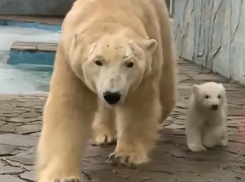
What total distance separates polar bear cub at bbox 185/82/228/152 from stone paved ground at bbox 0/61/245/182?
0.22 ft

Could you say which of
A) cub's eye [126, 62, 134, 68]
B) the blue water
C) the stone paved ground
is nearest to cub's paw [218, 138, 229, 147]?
the stone paved ground

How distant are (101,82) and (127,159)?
0.59 metres

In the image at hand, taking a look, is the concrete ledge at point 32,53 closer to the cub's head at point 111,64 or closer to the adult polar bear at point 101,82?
the adult polar bear at point 101,82

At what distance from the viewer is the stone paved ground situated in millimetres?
2320

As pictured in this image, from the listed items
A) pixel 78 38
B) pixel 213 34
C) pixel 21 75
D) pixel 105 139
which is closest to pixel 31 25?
pixel 21 75

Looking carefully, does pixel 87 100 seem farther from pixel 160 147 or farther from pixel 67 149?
pixel 160 147

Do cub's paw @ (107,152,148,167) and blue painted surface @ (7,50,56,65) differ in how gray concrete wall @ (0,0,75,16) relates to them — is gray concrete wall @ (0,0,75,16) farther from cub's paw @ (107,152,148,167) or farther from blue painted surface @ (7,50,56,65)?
cub's paw @ (107,152,148,167)

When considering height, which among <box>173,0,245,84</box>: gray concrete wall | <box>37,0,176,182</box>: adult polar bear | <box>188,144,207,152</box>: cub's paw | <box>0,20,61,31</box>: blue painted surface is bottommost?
<box>0,20,61,31</box>: blue painted surface

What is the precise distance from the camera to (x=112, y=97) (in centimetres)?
192

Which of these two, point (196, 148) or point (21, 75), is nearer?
point (196, 148)

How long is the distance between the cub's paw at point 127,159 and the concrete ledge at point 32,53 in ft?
14.0

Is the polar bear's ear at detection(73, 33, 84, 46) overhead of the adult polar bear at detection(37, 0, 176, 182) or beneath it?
overhead

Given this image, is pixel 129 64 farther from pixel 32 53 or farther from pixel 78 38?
pixel 32 53

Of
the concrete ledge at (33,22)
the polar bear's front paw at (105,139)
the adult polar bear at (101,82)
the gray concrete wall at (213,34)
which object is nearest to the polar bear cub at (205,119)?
the adult polar bear at (101,82)
